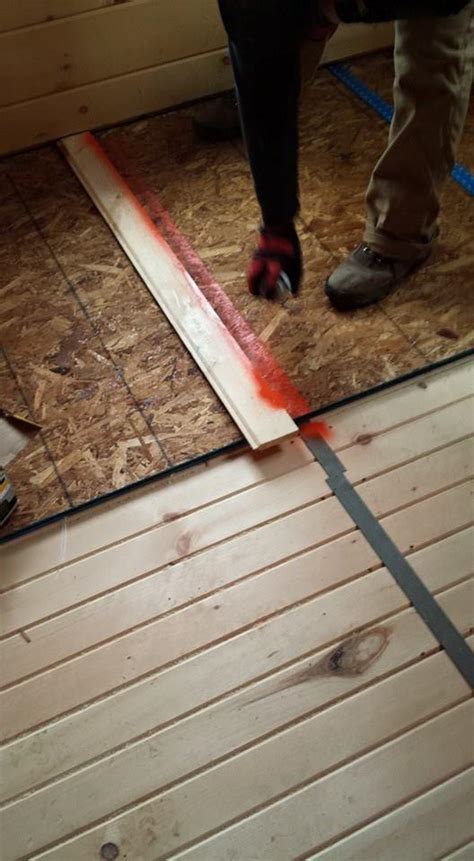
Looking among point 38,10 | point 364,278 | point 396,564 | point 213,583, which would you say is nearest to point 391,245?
point 364,278

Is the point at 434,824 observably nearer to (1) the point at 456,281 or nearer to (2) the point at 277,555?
(2) the point at 277,555

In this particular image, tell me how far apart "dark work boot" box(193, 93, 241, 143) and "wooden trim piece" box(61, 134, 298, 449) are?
0.29 m

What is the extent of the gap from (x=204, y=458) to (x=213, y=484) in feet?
0.22

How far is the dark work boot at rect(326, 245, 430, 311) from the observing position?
1969 mm

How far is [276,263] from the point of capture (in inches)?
66.5

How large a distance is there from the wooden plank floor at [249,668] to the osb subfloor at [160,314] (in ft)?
0.41

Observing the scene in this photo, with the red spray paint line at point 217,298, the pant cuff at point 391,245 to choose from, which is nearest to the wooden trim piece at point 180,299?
the red spray paint line at point 217,298

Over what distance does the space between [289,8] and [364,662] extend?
1.07 m

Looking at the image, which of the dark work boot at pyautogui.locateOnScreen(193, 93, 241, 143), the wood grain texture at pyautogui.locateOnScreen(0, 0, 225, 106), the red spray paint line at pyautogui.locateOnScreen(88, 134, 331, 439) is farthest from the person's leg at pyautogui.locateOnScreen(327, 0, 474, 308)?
the wood grain texture at pyautogui.locateOnScreen(0, 0, 225, 106)

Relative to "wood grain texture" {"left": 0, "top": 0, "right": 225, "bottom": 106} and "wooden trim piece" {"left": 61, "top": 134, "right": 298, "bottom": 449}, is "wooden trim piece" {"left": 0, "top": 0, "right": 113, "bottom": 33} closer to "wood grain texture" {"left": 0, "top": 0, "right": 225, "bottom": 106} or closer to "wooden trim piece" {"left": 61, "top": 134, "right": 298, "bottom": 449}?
"wood grain texture" {"left": 0, "top": 0, "right": 225, "bottom": 106}

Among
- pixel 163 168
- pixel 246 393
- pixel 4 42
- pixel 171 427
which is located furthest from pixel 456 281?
pixel 4 42

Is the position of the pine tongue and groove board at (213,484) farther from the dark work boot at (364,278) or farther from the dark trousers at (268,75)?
the dark trousers at (268,75)

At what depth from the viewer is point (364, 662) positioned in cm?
143

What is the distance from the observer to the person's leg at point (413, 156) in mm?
1642
